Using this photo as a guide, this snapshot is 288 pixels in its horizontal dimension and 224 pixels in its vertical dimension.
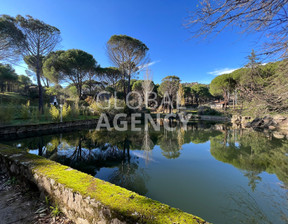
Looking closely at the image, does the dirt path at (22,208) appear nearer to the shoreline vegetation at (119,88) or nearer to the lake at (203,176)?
the shoreline vegetation at (119,88)

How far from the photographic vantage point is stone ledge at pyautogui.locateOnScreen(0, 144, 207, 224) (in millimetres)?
793

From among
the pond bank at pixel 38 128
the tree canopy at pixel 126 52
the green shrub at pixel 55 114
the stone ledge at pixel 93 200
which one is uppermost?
the tree canopy at pixel 126 52

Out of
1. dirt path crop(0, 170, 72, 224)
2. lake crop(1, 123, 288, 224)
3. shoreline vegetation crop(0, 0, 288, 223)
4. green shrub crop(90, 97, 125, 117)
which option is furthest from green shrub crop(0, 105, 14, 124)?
dirt path crop(0, 170, 72, 224)

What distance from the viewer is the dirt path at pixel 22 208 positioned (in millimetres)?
1077

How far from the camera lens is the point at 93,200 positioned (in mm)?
932

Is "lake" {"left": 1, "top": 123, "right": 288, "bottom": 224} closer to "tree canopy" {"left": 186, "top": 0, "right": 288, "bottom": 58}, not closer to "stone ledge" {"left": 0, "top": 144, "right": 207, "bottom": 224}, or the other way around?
"stone ledge" {"left": 0, "top": 144, "right": 207, "bottom": 224}

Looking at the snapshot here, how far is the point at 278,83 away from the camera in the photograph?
1881mm

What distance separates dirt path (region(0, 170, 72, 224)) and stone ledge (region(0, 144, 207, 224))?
0.34 ft

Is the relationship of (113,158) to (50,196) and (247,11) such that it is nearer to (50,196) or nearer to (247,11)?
(50,196)

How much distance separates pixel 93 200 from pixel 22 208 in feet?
2.85

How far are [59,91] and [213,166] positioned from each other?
19.1 m

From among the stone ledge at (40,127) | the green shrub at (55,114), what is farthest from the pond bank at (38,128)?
the green shrub at (55,114)

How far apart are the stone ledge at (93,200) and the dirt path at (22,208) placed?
0.10 m

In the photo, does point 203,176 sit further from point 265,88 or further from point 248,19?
point 248,19
